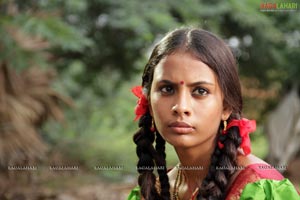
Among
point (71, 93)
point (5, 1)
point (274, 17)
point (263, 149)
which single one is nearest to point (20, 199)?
point (5, 1)

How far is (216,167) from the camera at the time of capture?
1826mm

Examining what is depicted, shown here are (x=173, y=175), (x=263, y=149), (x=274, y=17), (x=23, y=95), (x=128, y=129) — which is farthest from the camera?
(x=263, y=149)

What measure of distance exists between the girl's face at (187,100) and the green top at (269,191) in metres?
0.22

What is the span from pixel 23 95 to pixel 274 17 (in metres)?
2.80

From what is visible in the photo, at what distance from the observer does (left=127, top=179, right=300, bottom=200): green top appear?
5.56 feet

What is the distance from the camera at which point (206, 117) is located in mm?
1760

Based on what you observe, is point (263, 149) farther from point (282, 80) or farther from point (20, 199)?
point (20, 199)

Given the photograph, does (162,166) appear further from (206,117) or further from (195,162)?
(206,117)

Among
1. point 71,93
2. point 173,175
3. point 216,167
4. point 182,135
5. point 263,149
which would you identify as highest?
point 182,135

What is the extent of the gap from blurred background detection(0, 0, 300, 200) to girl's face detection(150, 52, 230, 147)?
232cm

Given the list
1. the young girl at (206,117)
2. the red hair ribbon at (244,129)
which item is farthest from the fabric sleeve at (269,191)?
the red hair ribbon at (244,129)

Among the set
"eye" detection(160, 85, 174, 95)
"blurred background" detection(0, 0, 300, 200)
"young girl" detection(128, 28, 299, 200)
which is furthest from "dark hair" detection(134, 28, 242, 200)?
"blurred background" detection(0, 0, 300, 200)

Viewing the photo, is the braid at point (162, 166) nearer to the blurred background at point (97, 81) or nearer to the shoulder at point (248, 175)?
the shoulder at point (248, 175)

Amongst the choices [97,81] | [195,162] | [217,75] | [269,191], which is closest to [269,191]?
[269,191]
